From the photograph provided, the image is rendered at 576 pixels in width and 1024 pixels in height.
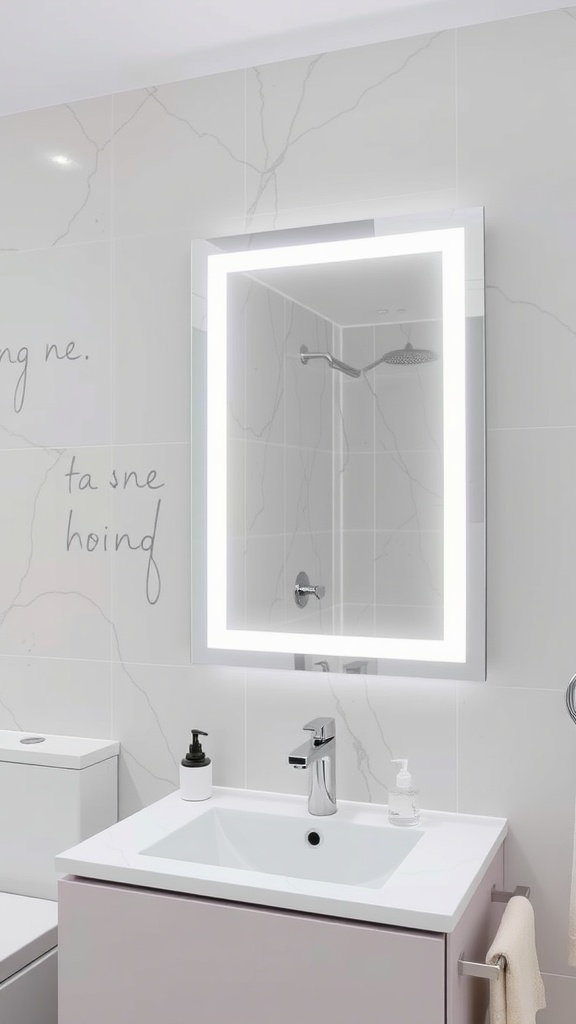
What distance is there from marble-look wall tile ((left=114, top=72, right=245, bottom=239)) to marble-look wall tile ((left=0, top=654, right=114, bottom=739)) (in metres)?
0.91

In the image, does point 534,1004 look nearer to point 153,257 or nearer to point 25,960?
point 25,960

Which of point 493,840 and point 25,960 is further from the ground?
point 493,840

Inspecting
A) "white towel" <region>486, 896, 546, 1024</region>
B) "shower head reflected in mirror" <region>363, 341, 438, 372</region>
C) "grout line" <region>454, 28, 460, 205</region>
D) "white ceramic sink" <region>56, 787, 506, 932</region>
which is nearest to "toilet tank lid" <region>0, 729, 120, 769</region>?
"white ceramic sink" <region>56, 787, 506, 932</region>

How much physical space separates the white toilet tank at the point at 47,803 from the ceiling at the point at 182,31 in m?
1.35

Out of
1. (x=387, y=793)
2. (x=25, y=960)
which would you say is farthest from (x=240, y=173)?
(x=25, y=960)

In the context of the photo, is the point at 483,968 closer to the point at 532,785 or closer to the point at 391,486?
the point at 532,785

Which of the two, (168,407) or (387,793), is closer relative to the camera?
(387,793)

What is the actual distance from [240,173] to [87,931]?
4.49ft

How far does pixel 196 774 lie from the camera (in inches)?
67.8

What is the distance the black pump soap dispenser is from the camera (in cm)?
172

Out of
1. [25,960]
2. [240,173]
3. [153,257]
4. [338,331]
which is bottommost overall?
[25,960]

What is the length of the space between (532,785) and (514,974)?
1.18 ft

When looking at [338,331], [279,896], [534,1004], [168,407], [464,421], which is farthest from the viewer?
[168,407]

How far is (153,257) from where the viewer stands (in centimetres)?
187
